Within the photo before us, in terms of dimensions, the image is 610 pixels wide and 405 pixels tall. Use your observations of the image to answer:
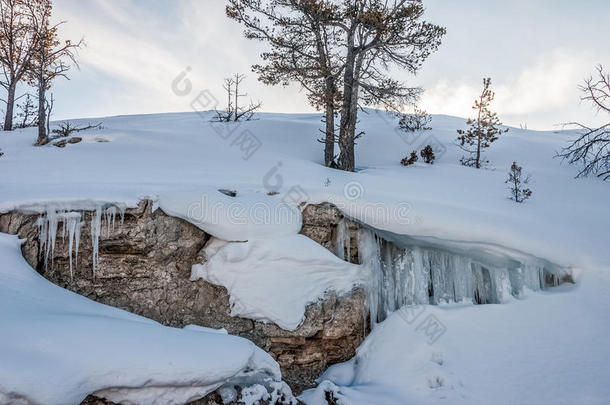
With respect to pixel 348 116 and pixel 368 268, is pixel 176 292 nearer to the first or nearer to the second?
pixel 368 268

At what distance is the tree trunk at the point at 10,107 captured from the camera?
36.5ft

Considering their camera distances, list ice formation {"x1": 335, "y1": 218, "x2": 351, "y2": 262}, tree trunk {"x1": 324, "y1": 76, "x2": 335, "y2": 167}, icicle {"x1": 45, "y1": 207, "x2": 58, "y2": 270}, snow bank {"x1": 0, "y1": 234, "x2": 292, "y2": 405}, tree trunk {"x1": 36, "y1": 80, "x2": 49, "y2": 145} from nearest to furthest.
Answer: snow bank {"x1": 0, "y1": 234, "x2": 292, "y2": 405}
icicle {"x1": 45, "y1": 207, "x2": 58, "y2": 270}
ice formation {"x1": 335, "y1": 218, "x2": 351, "y2": 262}
tree trunk {"x1": 36, "y1": 80, "x2": 49, "y2": 145}
tree trunk {"x1": 324, "y1": 76, "x2": 335, "y2": 167}

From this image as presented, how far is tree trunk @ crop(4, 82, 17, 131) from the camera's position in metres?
11.1

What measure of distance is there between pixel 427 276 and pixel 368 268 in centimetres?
95

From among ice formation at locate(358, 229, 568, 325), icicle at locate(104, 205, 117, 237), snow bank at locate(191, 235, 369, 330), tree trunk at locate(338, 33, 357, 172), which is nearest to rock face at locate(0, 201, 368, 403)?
icicle at locate(104, 205, 117, 237)

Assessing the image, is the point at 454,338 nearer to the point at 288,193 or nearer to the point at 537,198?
the point at 288,193

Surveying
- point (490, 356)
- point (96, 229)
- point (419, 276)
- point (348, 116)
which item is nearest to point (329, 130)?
point (348, 116)

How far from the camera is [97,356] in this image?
2836 millimetres

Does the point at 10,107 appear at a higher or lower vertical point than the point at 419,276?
higher

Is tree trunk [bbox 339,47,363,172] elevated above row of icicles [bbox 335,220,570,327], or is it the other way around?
tree trunk [bbox 339,47,363,172]

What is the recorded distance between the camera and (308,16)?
29.0 feet

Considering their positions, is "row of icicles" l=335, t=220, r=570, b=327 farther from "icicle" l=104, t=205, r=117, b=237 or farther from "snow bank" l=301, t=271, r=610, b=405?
"icicle" l=104, t=205, r=117, b=237

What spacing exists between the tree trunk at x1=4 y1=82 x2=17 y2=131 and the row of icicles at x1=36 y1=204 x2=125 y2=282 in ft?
31.8

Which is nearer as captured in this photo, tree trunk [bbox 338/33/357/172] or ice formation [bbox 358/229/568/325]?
ice formation [bbox 358/229/568/325]
